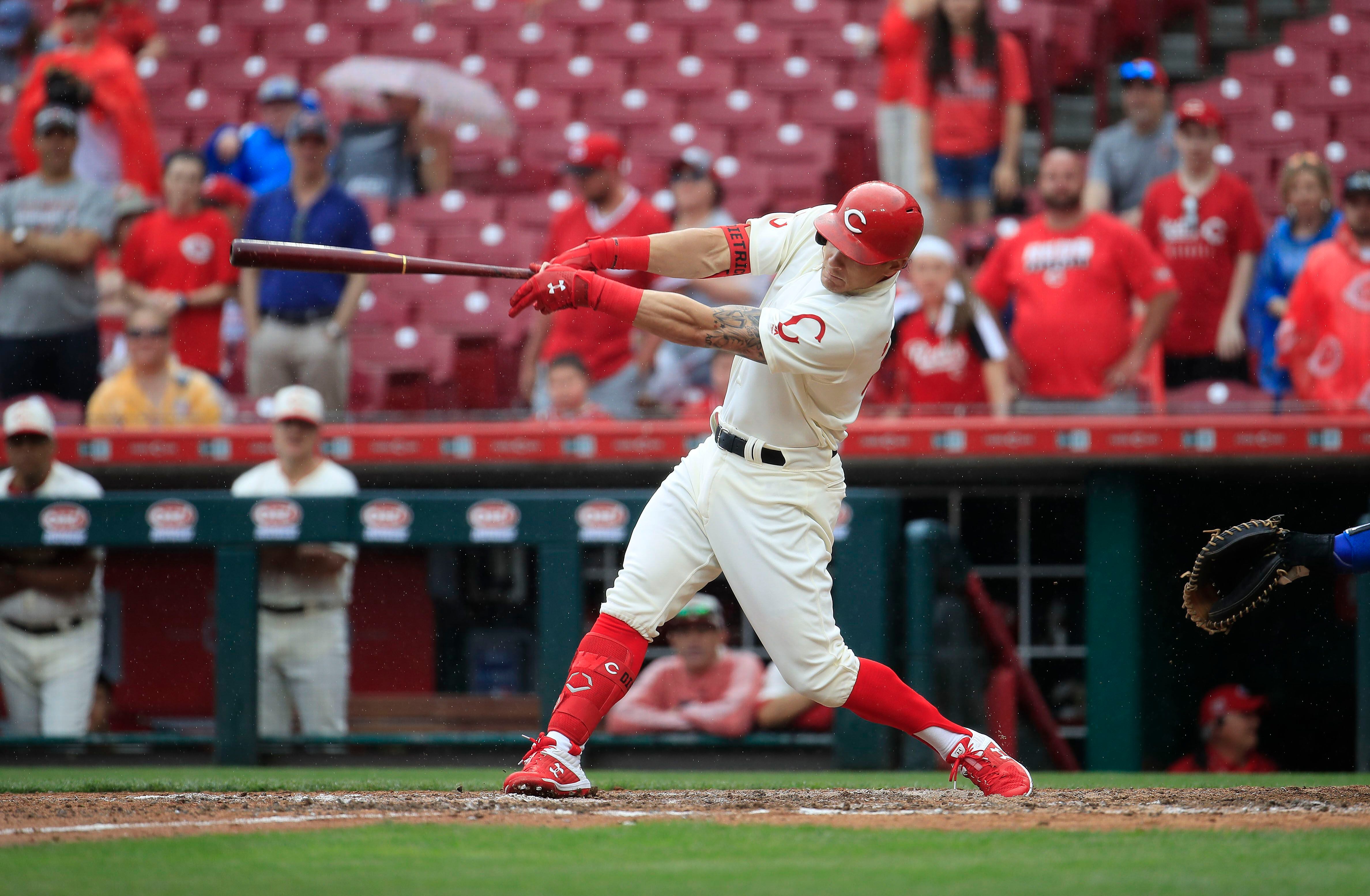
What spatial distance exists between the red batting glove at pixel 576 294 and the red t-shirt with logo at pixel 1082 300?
301 centimetres

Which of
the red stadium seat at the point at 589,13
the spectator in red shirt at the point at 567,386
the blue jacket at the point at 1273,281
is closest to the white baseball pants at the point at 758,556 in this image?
the spectator in red shirt at the point at 567,386

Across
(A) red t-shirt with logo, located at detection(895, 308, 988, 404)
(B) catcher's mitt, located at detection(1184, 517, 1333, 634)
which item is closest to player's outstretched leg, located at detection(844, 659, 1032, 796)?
(B) catcher's mitt, located at detection(1184, 517, 1333, 634)

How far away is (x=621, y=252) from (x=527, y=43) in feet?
21.7

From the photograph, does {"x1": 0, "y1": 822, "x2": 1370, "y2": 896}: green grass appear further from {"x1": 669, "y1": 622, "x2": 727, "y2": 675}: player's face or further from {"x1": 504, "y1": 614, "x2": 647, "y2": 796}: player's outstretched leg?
{"x1": 669, "y1": 622, "x2": 727, "y2": 675}: player's face

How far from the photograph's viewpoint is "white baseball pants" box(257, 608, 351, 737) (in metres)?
5.14

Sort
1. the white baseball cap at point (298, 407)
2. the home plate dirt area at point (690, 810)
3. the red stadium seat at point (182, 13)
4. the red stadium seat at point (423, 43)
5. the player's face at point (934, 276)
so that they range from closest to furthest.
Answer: the home plate dirt area at point (690, 810) → the white baseball cap at point (298, 407) → the player's face at point (934, 276) → the red stadium seat at point (423, 43) → the red stadium seat at point (182, 13)

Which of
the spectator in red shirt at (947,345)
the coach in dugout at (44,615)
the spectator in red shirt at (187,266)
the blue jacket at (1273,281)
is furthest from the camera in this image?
the spectator in red shirt at (187,266)

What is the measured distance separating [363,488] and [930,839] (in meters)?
3.82

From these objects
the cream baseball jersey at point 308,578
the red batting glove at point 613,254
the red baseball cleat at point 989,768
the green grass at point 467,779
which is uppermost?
the red batting glove at point 613,254

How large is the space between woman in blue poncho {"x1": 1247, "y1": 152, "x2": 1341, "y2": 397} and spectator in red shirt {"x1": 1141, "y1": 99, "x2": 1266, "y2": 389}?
105 mm

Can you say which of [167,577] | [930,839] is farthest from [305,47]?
[930,839]

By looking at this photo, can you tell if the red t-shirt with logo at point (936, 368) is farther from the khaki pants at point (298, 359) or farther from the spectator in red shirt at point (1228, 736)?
the khaki pants at point (298, 359)

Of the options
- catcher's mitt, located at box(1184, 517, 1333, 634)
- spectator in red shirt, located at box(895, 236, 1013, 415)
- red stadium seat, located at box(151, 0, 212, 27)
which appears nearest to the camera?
catcher's mitt, located at box(1184, 517, 1333, 634)

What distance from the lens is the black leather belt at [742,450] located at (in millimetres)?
3438
